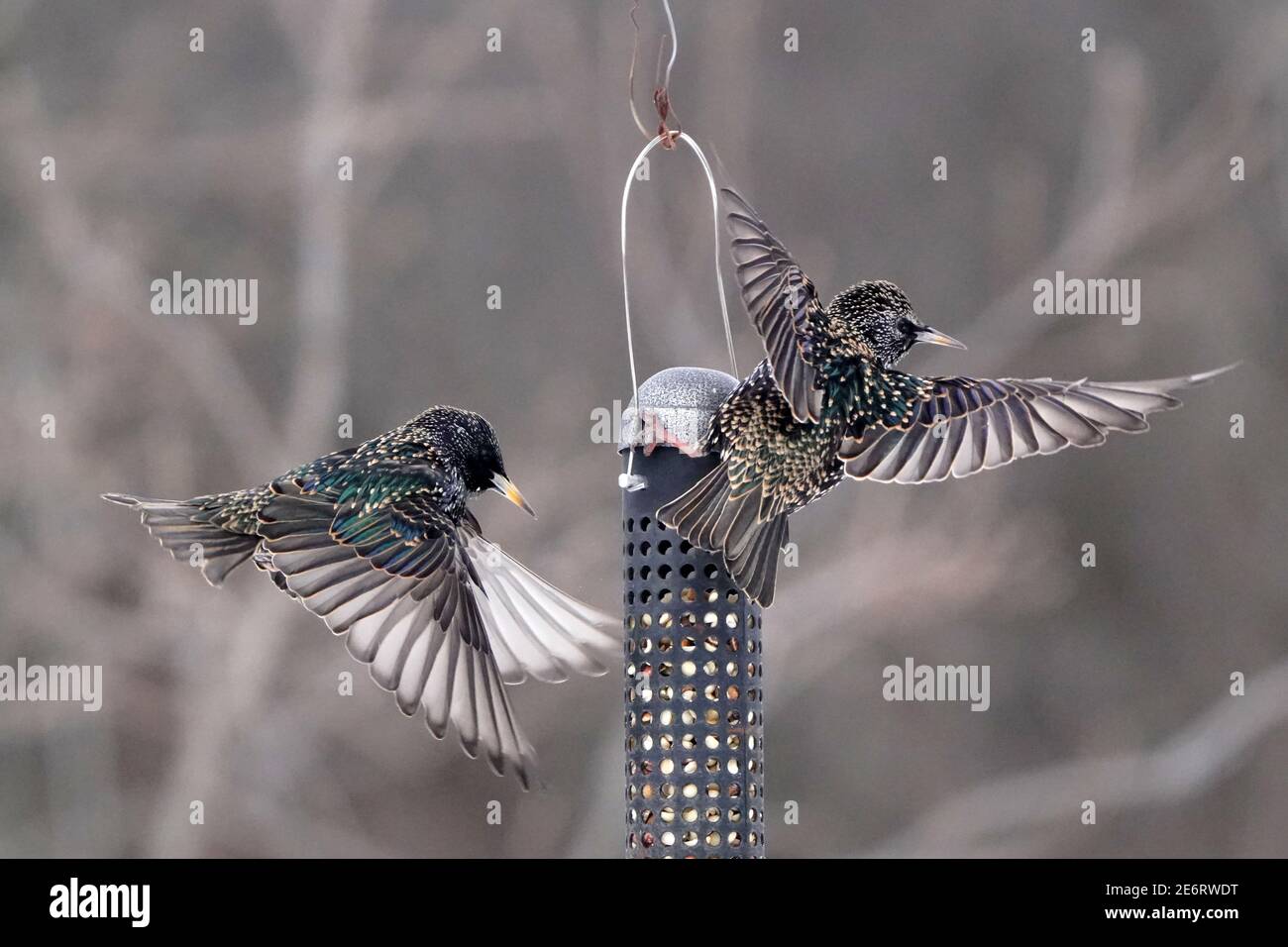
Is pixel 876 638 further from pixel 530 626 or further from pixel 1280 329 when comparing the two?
pixel 530 626

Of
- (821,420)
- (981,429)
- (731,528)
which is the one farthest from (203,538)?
(981,429)

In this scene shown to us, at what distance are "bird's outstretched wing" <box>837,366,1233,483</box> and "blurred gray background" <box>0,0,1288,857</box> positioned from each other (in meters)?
5.80

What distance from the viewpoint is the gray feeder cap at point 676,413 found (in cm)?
549

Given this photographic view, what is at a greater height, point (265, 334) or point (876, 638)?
point (265, 334)

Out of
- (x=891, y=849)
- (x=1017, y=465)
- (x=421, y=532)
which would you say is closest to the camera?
(x=421, y=532)

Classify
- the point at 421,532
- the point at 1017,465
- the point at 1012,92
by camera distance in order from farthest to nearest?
the point at 1012,92 < the point at 1017,465 < the point at 421,532

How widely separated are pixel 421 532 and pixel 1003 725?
778 centimetres

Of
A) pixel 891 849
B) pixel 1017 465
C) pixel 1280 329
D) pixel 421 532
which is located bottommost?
pixel 891 849

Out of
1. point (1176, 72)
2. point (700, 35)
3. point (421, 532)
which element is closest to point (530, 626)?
point (421, 532)

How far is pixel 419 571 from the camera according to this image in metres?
5.83

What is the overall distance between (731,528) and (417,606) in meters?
1.12

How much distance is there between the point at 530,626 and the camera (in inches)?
243

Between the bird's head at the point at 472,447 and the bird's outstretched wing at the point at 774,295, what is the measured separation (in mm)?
1210

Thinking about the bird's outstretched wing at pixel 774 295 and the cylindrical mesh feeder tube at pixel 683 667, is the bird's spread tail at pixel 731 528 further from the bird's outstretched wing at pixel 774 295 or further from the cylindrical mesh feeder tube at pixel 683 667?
the bird's outstretched wing at pixel 774 295
